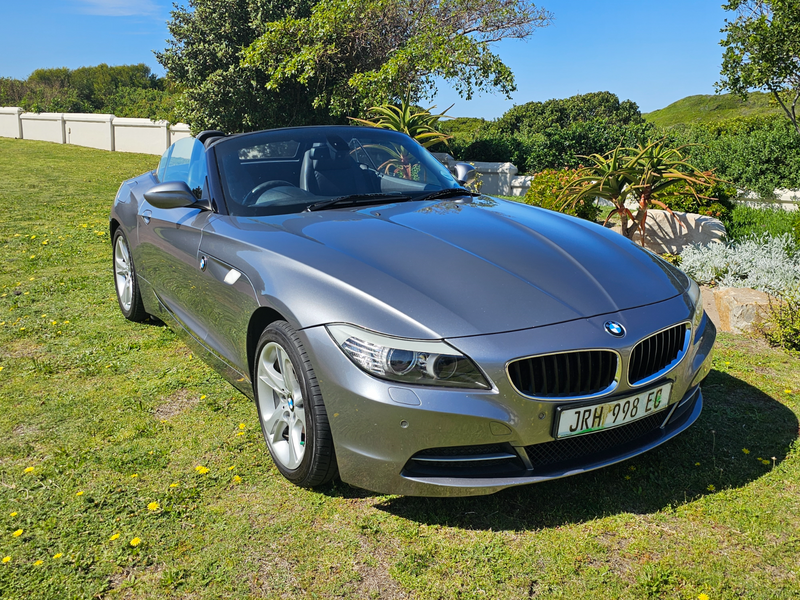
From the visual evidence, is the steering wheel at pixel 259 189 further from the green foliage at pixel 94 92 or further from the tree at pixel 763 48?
the green foliage at pixel 94 92

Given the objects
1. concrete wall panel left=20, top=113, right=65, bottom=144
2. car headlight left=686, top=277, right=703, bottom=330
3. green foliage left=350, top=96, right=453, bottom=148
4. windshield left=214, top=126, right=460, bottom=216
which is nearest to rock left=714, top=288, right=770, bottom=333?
car headlight left=686, top=277, right=703, bottom=330

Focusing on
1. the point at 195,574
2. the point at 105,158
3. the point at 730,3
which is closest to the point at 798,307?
the point at 195,574

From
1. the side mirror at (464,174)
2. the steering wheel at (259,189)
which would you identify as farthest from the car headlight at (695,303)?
the steering wheel at (259,189)

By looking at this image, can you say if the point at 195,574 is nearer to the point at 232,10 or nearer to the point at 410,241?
the point at 410,241

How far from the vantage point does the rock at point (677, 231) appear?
6.82 metres

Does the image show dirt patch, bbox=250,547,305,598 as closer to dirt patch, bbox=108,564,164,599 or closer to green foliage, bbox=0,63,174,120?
dirt patch, bbox=108,564,164,599

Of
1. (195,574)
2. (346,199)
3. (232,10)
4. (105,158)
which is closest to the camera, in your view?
(195,574)

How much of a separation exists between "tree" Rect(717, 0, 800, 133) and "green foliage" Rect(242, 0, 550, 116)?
14.3 feet

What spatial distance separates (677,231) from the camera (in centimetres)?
705

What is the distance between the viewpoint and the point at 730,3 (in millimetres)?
A: 15438

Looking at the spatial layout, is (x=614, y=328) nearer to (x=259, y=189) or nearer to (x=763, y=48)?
(x=259, y=189)

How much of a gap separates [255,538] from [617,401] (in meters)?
1.47

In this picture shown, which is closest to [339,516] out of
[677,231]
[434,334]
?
[434,334]

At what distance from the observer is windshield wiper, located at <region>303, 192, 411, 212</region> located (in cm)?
363
